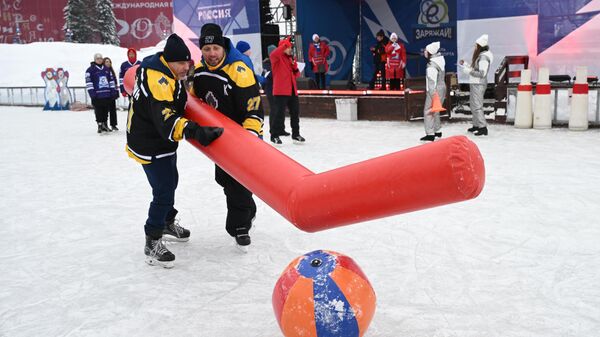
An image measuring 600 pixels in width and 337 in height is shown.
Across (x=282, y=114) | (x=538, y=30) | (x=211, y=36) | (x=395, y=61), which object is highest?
(x=538, y=30)

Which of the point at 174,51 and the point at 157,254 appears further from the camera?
the point at 157,254

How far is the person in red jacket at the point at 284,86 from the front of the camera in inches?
343

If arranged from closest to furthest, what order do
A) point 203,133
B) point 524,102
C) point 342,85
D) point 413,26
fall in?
point 203,133
point 524,102
point 342,85
point 413,26

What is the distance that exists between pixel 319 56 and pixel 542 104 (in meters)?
7.06

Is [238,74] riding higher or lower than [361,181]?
higher

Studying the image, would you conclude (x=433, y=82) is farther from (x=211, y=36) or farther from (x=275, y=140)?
(x=211, y=36)

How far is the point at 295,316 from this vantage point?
2199 millimetres

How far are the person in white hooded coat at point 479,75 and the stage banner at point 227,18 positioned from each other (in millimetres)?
7353

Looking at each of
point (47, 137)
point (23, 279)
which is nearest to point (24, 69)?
point (47, 137)

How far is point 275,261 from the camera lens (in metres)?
3.69

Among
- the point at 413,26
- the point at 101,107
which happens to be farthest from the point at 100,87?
the point at 413,26

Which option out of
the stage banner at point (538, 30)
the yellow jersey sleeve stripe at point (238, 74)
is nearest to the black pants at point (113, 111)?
the stage banner at point (538, 30)

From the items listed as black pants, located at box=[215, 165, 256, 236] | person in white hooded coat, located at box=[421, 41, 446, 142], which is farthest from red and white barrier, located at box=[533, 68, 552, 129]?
black pants, located at box=[215, 165, 256, 236]

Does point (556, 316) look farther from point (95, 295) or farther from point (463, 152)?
point (95, 295)
